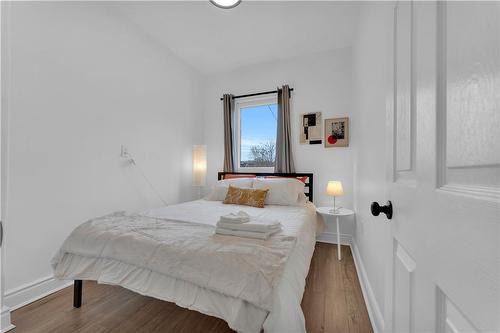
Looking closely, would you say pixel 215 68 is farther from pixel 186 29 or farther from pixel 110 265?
pixel 110 265

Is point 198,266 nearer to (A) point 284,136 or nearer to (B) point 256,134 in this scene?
(A) point 284,136

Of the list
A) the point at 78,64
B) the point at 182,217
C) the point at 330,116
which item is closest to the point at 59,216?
the point at 182,217

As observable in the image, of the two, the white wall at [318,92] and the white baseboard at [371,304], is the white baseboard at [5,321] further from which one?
the white wall at [318,92]

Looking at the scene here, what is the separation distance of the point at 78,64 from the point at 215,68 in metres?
2.11

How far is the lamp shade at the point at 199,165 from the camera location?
361cm

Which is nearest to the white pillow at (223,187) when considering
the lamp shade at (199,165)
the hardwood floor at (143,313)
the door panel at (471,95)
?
the lamp shade at (199,165)

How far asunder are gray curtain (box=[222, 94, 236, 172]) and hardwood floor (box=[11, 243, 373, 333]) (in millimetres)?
2290

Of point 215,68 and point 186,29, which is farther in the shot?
point 215,68

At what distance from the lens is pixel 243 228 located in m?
1.40

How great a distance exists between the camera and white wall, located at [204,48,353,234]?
121 inches

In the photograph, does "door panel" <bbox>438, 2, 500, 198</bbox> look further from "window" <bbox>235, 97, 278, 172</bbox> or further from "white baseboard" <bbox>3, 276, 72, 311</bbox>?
"window" <bbox>235, 97, 278, 172</bbox>

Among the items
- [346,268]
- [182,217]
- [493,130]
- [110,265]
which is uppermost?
[493,130]

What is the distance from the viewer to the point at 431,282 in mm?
452

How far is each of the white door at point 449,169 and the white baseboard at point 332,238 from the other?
2546 millimetres
